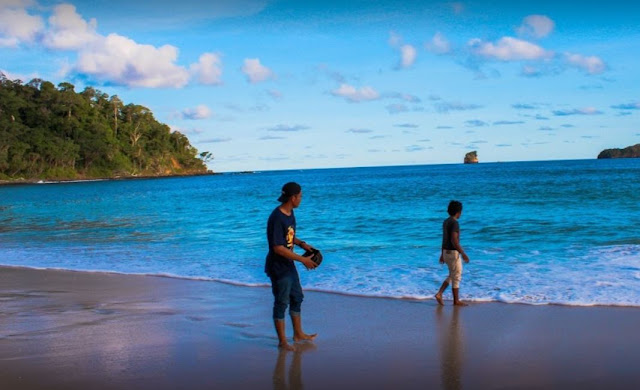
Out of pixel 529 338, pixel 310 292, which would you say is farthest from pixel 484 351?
pixel 310 292

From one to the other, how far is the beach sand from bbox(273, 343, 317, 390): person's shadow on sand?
2cm

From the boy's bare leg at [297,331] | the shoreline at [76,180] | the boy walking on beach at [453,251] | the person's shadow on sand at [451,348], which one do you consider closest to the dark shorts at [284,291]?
the boy's bare leg at [297,331]

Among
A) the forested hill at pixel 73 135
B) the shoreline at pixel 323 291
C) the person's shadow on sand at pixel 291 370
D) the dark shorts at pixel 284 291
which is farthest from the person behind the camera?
the forested hill at pixel 73 135

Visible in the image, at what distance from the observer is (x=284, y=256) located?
18.2 feet

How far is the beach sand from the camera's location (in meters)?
4.78

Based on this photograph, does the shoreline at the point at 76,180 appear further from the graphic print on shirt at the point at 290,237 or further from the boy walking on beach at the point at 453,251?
the graphic print on shirt at the point at 290,237

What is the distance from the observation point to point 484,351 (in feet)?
18.0

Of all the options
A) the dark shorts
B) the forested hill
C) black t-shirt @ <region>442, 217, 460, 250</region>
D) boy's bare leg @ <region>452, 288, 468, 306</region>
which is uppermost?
the forested hill

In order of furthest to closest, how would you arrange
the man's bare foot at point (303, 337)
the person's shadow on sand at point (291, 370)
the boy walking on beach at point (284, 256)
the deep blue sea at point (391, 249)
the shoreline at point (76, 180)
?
the shoreline at point (76, 180), the deep blue sea at point (391, 249), the man's bare foot at point (303, 337), the boy walking on beach at point (284, 256), the person's shadow on sand at point (291, 370)

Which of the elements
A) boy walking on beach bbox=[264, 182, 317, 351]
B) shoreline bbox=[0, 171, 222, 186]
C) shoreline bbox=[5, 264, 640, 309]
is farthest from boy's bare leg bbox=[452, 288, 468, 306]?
shoreline bbox=[0, 171, 222, 186]

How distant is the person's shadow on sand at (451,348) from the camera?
15.6 feet

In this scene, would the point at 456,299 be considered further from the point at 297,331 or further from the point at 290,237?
the point at 290,237

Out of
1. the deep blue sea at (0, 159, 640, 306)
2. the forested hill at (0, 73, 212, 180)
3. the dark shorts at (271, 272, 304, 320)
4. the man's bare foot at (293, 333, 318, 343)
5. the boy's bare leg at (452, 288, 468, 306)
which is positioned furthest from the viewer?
the forested hill at (0, 73, 212, 180)

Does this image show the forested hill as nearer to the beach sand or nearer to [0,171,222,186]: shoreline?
[0,171,222,186]: shoreline
